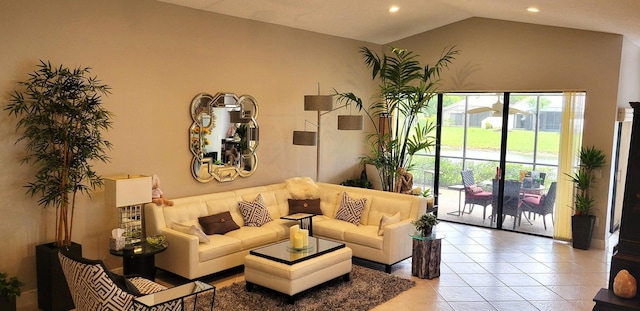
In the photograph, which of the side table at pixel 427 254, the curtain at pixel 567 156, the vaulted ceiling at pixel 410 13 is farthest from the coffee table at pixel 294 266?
the curtain at pixel 567 156

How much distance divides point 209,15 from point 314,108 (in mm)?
1903

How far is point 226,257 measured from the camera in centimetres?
558

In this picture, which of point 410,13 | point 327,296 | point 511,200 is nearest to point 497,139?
point 511,200

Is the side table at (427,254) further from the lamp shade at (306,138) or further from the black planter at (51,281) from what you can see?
the black planter at (51,281)

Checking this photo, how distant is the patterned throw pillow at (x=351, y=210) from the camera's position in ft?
21.9

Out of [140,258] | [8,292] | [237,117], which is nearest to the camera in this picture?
[8,292]

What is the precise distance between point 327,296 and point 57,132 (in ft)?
10.3

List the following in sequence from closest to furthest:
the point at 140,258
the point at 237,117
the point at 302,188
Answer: the point at 140,258, the point at 237,117, the point at 302,188

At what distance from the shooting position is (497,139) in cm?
827

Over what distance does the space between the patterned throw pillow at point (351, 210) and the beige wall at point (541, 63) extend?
10.2 feet

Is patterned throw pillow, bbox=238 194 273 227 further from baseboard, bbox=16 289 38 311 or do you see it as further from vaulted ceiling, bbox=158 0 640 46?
vaulted ceiling, bbox=158 0 640 46

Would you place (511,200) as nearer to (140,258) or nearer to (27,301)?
(140,258)

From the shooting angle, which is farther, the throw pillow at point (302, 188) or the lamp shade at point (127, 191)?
the throw pillow at point (302, 188)

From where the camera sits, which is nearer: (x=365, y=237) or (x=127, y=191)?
(x=127, y=191)
